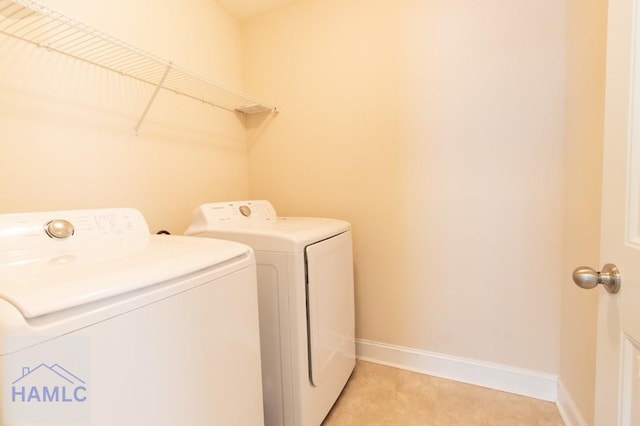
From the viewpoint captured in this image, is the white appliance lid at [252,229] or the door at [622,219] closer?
the door at [622,219]

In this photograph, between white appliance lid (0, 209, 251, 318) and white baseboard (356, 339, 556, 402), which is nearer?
white appliance lid (0, 209, 251, 318)

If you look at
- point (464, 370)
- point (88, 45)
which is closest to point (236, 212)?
point (88, 45)

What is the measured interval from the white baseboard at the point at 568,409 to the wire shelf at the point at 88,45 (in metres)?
2.30

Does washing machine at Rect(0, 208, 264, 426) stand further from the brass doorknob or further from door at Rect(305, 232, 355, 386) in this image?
the brass doorknob

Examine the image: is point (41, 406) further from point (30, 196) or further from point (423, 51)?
point (423, 51)

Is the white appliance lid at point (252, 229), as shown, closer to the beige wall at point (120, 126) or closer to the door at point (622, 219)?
the beige wall at point (120, 126)

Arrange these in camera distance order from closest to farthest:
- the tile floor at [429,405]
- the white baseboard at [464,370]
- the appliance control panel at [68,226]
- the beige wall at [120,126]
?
the appliance control panel at [68,226] → the beige wall at [120,126] → the tile floor at [429,405] → the white baseboard at [464,370]

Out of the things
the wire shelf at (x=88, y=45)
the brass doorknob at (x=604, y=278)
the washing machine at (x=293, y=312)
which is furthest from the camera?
the washing machine at (x=293, y=312)

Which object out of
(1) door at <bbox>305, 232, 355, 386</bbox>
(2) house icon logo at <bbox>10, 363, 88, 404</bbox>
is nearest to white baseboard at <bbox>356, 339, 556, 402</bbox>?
(1) door at <bbox>305, 232, 355, 386</bbox>

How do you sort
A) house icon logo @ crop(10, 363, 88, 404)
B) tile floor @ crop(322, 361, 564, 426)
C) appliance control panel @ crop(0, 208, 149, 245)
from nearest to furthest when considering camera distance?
1. house icon logo @ crop(10, 363, 88, 404)
2. appliance control panel @ crop(0, 208, 149, 245)
3. tile floor @ crop(322, 361, 564, 426)

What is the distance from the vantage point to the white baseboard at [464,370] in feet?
5.09

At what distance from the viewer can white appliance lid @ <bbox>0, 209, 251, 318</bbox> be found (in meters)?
0.56

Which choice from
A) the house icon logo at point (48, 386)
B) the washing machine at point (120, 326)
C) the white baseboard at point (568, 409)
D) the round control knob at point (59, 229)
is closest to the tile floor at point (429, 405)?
the white baseboard at point (568, 409)

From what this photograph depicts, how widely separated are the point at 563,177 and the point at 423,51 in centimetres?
100
